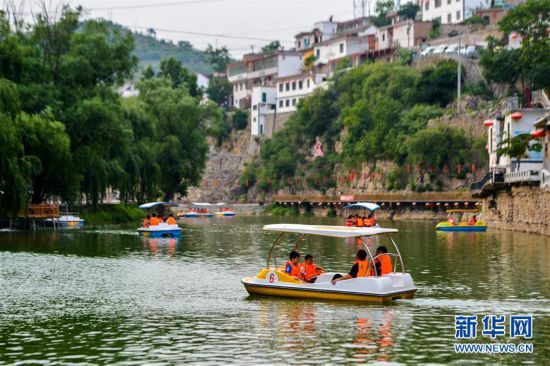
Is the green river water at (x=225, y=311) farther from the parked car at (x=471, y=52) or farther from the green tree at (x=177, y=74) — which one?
the green tree at (x=177, y=74)

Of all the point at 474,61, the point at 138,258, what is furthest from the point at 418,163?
the point at 138,258

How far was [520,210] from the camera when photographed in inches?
2724

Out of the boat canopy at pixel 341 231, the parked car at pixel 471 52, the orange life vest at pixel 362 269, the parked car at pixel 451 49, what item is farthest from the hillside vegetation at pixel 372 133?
the orange life vest at pixel 362 269

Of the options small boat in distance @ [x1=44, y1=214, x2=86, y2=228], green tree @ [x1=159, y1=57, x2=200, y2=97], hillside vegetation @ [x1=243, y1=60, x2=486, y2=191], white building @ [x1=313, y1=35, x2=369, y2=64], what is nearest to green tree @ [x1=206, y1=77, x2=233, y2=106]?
white building @ [x1=313, y1=35, x2=369, y2=64]

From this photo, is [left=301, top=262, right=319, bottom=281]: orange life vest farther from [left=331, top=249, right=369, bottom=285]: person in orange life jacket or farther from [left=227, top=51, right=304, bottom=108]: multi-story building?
[left=227, top=51, right=304, bottom=108]: multi-story building

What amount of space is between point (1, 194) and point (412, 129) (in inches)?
2615

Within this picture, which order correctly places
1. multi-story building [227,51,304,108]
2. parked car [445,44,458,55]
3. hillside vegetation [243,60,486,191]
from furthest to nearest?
multi-story building [227,51,304,108] → parked car [445,44,458,55] → hillside vegetation [243,60,486,191]

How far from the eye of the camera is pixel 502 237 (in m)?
62.8

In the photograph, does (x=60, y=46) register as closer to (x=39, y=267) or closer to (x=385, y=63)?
(x=39, y=267)

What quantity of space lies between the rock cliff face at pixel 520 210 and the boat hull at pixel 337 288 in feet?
112

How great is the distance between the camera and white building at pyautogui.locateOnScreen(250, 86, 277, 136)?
6565 inches

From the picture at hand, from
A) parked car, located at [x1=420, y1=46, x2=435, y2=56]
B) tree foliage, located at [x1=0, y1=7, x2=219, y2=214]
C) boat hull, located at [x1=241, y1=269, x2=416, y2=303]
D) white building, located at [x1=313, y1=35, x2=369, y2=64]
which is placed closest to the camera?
boat hull, located at [x1=241, y1=269, x2=416, y2=303]

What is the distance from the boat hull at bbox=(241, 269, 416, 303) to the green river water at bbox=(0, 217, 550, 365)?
0.37 m

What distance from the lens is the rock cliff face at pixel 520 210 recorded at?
62.5m
